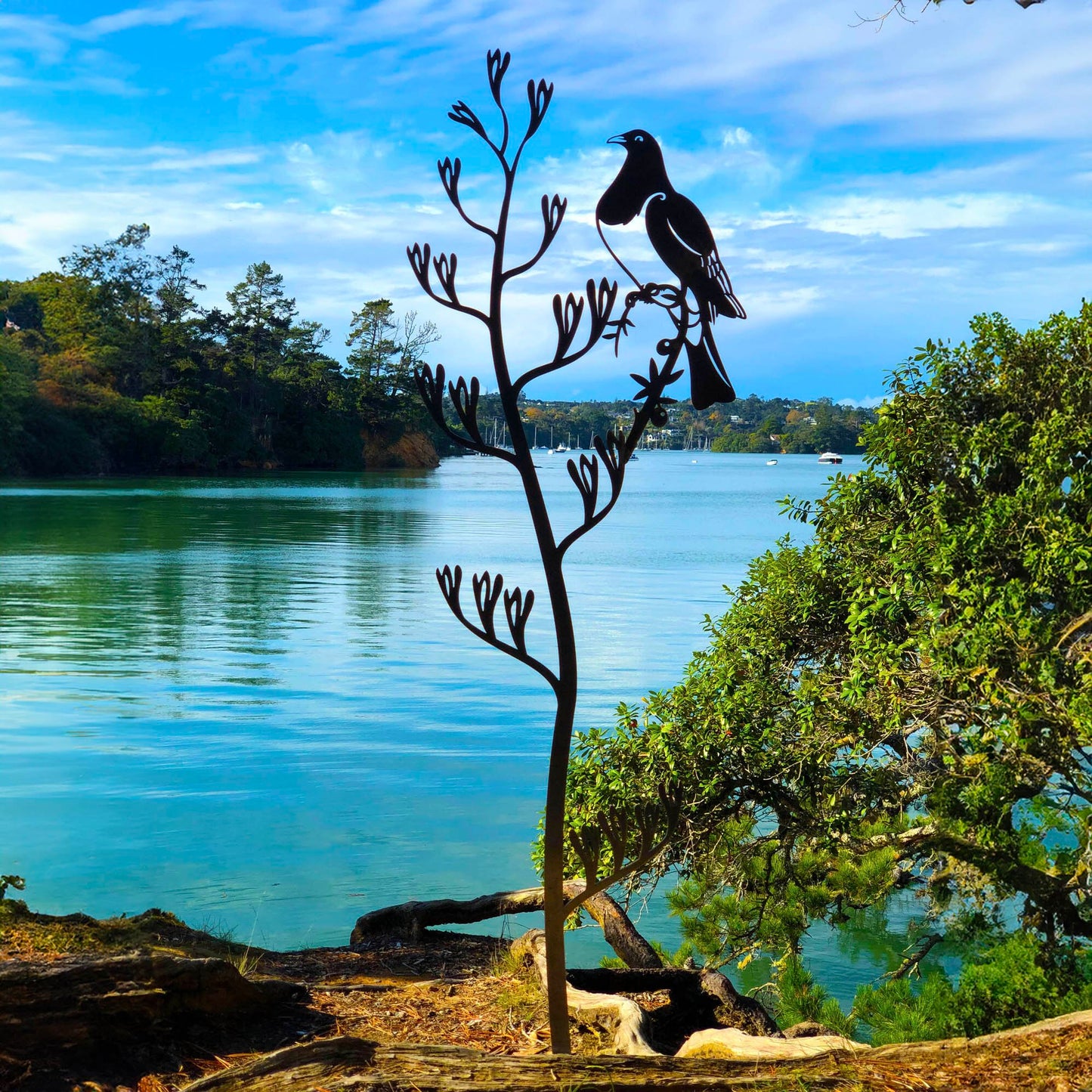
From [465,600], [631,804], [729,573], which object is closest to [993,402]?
[631,804]

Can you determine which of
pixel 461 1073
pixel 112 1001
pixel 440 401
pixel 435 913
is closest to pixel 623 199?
pixel 440 401

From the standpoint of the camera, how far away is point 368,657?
50.3ft

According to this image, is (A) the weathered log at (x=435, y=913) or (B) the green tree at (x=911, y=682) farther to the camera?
(A) the weathered log at (x=435, y=913)

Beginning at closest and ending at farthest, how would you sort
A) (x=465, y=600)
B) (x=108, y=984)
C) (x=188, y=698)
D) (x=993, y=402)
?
(x=108, y=984) < (x=993, y=402) < (x=188, y=698) < (x=465, y=600)

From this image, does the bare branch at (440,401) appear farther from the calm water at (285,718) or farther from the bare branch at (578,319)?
the calm water at (285,718)

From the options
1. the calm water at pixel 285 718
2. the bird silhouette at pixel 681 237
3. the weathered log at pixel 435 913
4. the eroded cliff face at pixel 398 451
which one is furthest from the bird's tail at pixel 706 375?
the eroded cliff face at pixel 398 451

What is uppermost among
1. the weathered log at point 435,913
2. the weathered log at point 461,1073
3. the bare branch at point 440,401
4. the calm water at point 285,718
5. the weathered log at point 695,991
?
the bare branch at point 440,401

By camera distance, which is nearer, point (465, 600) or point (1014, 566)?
point (1014, 566)

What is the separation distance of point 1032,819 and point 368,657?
9.13m

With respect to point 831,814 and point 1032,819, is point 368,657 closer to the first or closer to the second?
point 1032,819

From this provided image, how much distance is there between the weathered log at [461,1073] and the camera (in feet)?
8.69

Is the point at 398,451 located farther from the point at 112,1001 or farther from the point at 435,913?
the point at 112,1001

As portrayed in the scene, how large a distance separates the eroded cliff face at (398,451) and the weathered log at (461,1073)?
8501 cm

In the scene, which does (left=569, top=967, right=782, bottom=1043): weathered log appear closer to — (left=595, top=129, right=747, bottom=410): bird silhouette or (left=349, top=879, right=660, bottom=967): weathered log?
(left=349, top=879, right=660, bottom=967): weathered log
